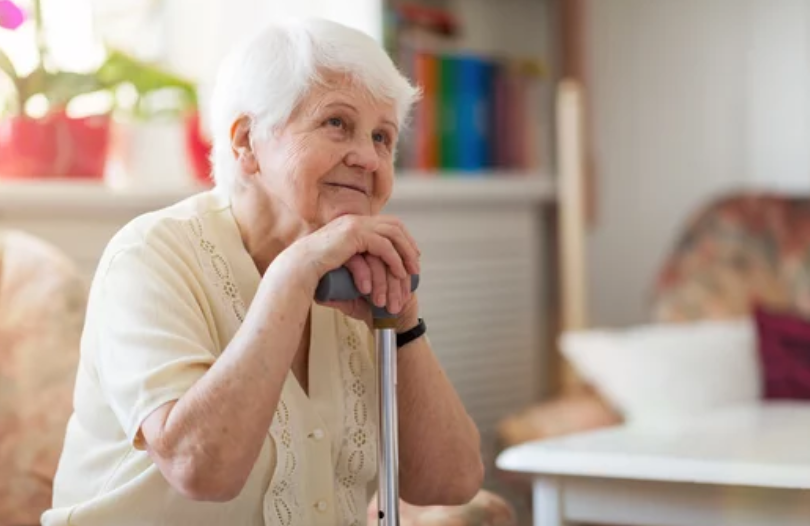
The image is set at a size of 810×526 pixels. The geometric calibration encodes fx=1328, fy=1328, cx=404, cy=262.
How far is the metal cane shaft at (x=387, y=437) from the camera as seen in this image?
3.90ft

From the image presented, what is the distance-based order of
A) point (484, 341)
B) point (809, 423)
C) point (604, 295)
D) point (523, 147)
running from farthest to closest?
point (604, 295) < point (523, 147) < point (484, 341) < point (809, 423)

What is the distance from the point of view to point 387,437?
3.90 feet

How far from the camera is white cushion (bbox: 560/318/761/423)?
263 cm

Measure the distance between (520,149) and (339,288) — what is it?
231cm

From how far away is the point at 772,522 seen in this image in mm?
1455

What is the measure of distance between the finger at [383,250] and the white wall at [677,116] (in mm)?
2431

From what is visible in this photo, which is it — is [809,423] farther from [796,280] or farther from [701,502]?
[796,280]

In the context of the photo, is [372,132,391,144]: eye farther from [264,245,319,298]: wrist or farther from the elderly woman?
[264,245,319,298]: wrist

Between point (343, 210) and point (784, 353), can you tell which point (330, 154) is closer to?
point (343, 210)

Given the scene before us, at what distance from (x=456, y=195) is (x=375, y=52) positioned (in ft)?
5.76

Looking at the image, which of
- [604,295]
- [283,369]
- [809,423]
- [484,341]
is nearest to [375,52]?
[283,369]

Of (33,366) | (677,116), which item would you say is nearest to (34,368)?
(33,366)

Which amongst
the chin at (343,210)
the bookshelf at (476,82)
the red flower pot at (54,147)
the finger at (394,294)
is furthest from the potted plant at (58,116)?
the finger at (394,294)

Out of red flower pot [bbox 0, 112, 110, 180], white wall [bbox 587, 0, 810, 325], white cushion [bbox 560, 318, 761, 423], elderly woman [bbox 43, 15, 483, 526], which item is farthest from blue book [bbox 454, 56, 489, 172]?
elderly woman [bbox 43, 15, 483, 526]
